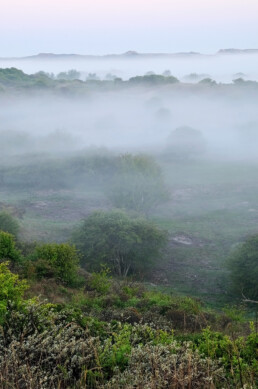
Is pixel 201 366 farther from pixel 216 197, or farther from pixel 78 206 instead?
pixel 216 197

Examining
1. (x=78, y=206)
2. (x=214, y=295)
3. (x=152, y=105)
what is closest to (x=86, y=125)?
(x=152, y=105)

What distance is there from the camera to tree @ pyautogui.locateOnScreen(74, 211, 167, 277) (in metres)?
34.8

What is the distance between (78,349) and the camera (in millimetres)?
7023

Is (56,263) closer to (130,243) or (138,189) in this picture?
(130,243)

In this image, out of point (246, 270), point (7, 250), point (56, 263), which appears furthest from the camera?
point (246, 270)

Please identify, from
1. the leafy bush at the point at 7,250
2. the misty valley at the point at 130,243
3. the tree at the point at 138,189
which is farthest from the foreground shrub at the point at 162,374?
the tree at the point at 138,189

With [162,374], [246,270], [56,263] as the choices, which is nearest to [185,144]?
[246,270]

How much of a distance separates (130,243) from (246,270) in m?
9.63

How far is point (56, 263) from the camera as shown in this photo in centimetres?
2366

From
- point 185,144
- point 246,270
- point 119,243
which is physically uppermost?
point 185,144

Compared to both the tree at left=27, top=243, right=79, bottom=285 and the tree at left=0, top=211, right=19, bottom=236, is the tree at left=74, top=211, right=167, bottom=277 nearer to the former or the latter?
the tree at left=0, top=211, right=19, bottom=236

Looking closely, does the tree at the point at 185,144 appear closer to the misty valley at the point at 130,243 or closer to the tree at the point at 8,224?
the misty valley at the point at 130,243

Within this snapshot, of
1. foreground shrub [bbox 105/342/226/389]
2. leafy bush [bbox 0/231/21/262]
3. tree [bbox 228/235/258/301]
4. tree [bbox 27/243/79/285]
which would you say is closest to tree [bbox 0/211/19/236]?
tree [bbox 27/243/79/285]

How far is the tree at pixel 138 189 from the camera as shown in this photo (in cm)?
5362
